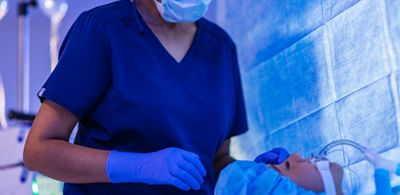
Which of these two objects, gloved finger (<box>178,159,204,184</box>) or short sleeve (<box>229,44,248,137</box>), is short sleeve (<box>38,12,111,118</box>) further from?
short sleeve (<box>229,44,248,137</box>)

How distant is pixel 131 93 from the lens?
1340 millimetres

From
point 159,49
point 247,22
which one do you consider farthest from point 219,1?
point 159,49

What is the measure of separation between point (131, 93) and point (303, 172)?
45cm

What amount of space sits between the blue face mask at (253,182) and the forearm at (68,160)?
292 mm

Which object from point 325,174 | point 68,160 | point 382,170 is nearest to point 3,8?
point 68,160

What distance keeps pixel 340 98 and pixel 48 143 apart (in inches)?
28.2

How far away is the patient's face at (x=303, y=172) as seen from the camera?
1.18m

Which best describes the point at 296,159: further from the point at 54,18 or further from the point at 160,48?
the point at 54,18

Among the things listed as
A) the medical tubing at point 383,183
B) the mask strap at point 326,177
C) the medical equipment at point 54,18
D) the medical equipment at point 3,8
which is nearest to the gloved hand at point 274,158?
the mask strap at point 326,177

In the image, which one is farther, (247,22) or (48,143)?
(247,22)

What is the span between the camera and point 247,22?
1898mm

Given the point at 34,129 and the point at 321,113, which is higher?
the point at 34,129

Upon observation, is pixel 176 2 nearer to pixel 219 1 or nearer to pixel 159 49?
pixel 159 49

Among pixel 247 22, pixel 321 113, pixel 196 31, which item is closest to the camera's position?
pixel 321 113
